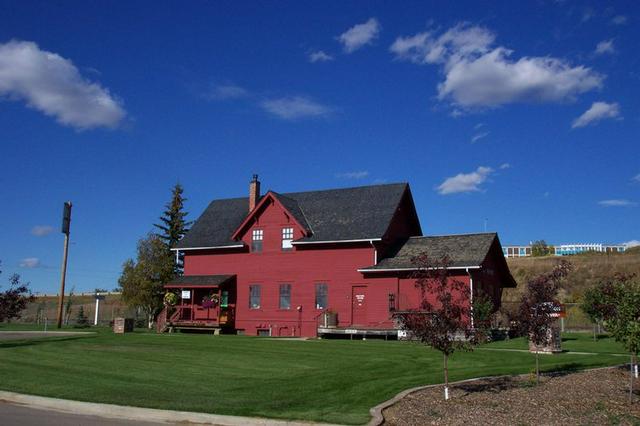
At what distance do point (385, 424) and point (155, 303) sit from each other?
44.9m

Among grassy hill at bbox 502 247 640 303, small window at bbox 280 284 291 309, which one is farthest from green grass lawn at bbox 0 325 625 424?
grassy hill at bbox 502 247 640 303

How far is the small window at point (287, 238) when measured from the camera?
39031 millimetres

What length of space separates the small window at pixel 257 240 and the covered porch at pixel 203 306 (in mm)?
2387

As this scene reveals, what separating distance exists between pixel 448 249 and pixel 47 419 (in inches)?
1003

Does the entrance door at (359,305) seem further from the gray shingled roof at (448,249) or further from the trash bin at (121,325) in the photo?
the trash bin at (121,325)

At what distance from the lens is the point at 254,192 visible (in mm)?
42531

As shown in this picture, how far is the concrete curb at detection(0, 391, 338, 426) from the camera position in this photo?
35.3ft

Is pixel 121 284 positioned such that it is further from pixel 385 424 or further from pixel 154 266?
pixel 385 424

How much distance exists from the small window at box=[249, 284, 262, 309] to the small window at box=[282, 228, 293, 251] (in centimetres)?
316

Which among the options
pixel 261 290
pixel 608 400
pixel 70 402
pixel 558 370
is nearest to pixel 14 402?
pixel 70 402

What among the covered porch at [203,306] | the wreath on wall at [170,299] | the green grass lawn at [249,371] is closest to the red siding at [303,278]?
the covered porch at [203,306]

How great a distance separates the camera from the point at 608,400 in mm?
13367

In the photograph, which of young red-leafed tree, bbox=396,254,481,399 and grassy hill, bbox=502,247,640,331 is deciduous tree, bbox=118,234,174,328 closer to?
grassy hill, bbox=502,247,640,331

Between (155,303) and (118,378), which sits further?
(155,303)
